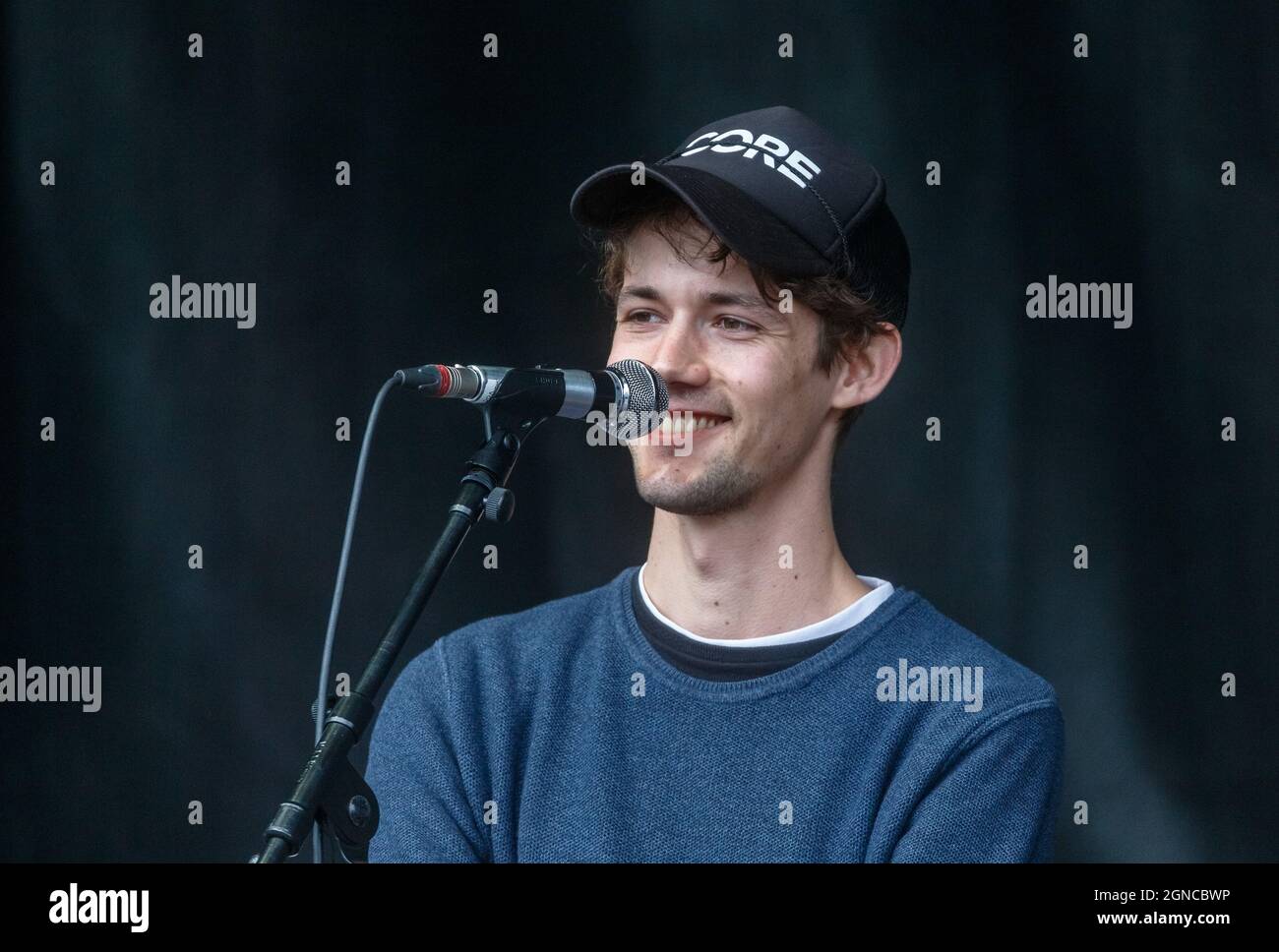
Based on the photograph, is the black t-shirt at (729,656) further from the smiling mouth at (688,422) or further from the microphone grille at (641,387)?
the microphone grille at (641,387)

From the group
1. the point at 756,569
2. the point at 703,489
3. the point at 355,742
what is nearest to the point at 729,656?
the point at 756,569

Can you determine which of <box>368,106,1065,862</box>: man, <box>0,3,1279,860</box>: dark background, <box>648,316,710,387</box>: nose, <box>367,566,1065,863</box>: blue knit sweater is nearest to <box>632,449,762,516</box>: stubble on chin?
<box>368,106,1065,862</box>: man

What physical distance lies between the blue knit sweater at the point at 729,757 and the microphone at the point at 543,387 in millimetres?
501

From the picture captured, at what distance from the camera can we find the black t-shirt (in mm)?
2180

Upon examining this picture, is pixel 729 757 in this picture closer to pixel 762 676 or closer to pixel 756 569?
pixel 762 676

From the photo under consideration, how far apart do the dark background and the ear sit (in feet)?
1.82

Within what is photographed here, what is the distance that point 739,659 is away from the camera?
7.18 ft

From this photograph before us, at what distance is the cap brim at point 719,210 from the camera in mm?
2078

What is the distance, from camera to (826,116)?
9.42ft
